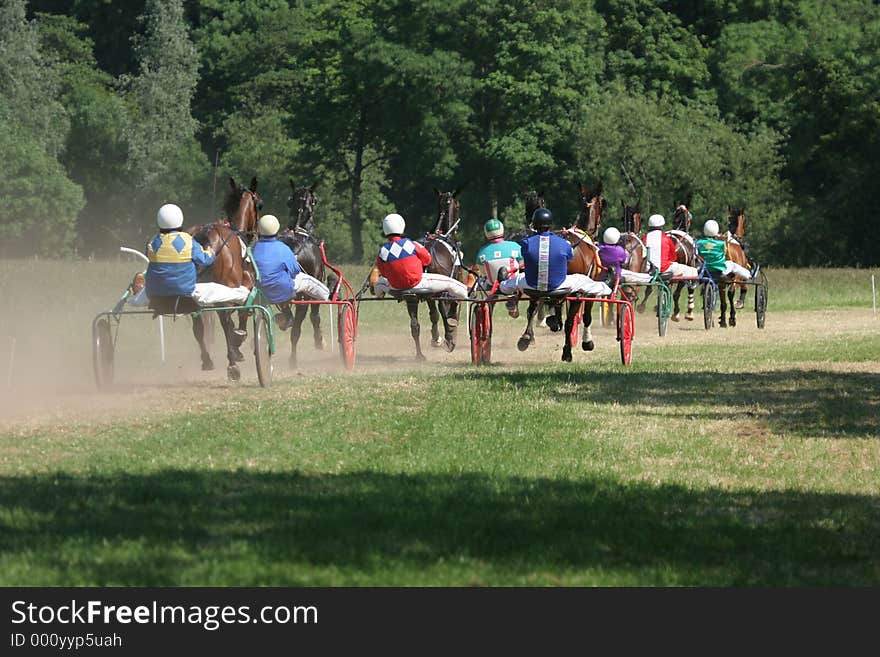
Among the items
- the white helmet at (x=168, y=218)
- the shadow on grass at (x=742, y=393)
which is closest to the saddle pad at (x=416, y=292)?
the shadow on grass at (x=742, y=393)

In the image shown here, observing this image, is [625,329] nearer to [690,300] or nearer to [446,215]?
[446,215]

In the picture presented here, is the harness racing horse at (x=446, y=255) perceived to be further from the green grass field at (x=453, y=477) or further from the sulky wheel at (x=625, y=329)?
the sulky wheel at (x=625, y=329)

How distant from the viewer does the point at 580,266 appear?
85.8 ft

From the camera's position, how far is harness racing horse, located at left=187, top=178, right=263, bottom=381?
2105 cm

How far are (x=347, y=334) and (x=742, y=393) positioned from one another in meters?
6.40

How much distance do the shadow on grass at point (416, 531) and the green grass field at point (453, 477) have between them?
0.08 ft

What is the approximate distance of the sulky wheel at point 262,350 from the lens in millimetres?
19750

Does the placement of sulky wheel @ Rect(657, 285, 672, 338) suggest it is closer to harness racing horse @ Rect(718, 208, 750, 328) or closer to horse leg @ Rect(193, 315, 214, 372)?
harness racing horse @ Rect(718, 208, 750, 328)

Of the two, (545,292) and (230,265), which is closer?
(230,265)

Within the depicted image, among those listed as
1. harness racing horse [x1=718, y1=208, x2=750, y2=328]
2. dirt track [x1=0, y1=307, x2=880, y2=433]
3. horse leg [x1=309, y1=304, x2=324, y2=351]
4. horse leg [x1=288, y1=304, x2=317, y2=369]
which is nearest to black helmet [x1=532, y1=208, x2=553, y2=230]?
dirt track [x1=0, y1=307, x2=880, y2=433]

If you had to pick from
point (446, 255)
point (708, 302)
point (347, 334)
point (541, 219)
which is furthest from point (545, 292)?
point (708, 302)

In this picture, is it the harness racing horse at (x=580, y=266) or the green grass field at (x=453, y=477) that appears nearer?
the green grass field at (x=453, y=477)

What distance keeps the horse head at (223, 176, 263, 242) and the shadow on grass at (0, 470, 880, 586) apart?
1043 centimetres

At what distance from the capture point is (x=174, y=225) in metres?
19.8
